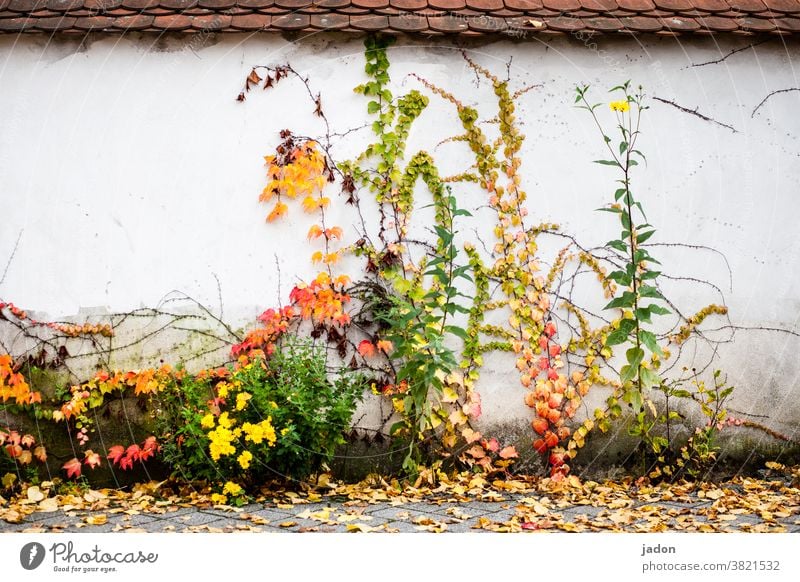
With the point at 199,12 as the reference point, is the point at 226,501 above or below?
below

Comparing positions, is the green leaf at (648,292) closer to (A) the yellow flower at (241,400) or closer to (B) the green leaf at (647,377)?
(B) the green leaf at (647,377)

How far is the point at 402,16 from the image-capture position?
5.91 m

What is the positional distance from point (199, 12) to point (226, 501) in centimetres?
331

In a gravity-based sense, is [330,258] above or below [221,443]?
above

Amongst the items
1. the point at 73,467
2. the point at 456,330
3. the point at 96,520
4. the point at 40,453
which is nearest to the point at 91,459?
the point at 73,467

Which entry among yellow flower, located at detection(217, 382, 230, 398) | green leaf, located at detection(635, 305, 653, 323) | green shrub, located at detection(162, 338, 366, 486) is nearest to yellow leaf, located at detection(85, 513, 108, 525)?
green shrub, located at detection(162, 338, 366, 486)

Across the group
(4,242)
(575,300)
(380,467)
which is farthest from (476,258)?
Result: (4,242)

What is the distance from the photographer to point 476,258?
6117mm

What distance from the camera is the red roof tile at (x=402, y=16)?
5.88 metres

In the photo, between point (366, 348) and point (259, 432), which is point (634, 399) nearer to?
point (366, 348)
